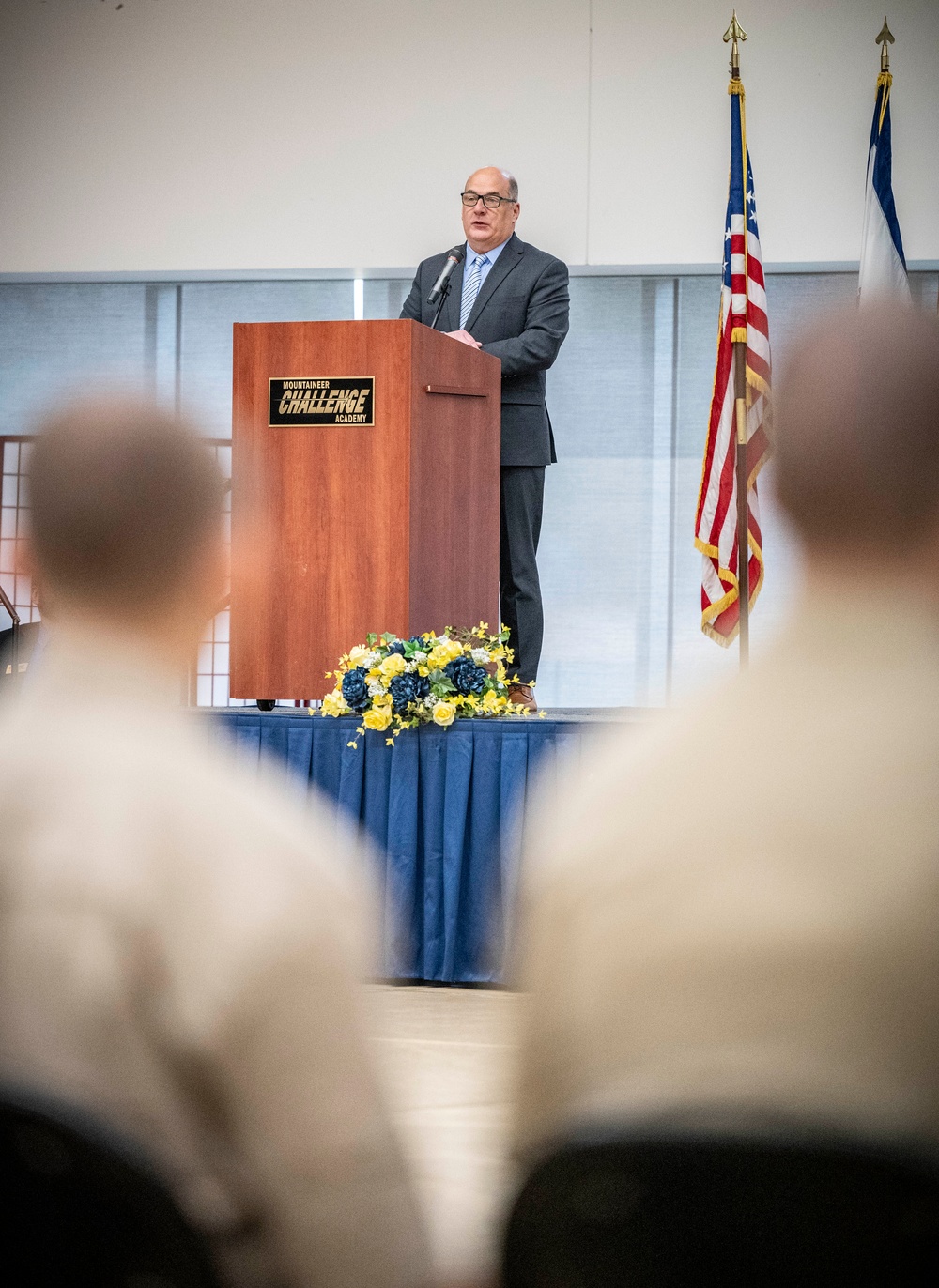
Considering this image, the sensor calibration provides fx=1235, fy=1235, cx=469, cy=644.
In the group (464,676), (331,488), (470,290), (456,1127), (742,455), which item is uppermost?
(470,290)

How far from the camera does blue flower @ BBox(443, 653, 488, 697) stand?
299cm

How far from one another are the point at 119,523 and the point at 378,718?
83.0 inches

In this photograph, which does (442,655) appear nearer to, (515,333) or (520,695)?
(520,695)

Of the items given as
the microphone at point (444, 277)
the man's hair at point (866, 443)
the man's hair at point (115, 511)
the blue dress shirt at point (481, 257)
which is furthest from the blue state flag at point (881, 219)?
the man's hair at point (115, 511)

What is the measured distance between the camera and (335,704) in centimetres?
301

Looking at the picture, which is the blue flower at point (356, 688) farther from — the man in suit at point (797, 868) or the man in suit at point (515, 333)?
the man in suit at point (797, 868)

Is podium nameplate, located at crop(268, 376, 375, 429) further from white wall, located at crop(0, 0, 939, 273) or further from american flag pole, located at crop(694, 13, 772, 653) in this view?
white wall, located at crop(0, 0, 939, 273)

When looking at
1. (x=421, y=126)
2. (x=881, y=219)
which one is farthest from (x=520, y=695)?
(x=421, y=126)

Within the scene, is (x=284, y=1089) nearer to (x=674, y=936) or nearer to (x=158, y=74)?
(x=674, y=936)

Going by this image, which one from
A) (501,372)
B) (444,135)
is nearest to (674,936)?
(501,372)

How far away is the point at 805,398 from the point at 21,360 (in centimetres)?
634

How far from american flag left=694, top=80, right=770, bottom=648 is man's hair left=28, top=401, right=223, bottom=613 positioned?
3059mm

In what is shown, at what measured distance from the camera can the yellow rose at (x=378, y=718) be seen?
2.93m

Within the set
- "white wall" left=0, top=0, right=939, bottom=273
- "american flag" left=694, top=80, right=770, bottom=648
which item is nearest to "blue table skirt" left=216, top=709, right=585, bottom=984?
"american flag" left=694, top=80, right=770, bottom=648
